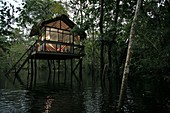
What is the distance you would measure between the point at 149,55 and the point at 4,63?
177 ft

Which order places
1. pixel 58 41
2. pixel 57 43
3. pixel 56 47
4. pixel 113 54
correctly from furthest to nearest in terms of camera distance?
pixel 113 54
pixel 58 41
pixel 56 47
pixel 57 43

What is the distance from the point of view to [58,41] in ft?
111

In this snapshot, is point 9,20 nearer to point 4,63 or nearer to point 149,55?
point 149,55

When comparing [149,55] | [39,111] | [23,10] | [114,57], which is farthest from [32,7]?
[114,57]

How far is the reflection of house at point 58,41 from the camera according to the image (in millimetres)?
31362

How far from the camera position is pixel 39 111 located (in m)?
12.0

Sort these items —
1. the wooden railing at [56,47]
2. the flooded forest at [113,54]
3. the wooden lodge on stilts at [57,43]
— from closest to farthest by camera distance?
the flooded forest at [113,54], the wooden railing at [56,47], the wooden lodge on stilts at [57,43]

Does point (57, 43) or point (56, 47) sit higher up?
point (57, 43)

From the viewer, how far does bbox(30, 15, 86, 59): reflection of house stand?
31.4 meters

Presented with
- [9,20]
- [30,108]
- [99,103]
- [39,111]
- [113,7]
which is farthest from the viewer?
Answer: [113,7]

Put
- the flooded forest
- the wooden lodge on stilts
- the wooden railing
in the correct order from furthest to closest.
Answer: the wooden lodge on stilts → the wooden railing → the flooded forest

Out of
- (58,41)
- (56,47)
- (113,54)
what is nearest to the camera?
(56,47)

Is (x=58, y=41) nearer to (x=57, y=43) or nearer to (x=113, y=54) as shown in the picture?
(x=57, y=43)

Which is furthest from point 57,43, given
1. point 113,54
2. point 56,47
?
point 113,54
